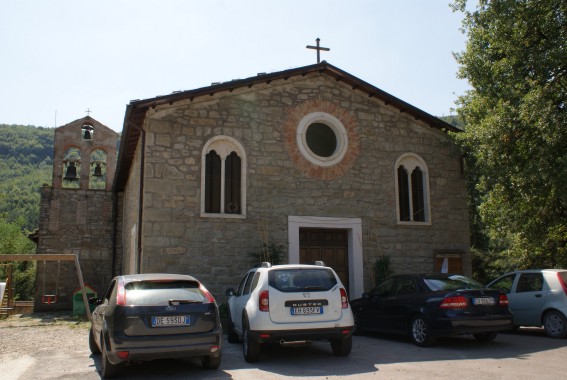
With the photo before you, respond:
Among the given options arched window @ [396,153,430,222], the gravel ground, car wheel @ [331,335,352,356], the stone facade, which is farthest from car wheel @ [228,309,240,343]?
arched window @ [396,153,430,222]

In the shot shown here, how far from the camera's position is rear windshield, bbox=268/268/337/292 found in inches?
299

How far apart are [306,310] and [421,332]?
8.38ft

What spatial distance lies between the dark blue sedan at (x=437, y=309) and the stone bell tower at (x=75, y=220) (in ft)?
44.2

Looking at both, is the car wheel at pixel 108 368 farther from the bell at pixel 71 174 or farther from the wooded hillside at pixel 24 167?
the wooded hillside at pixel 24 167

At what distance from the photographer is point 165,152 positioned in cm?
1212

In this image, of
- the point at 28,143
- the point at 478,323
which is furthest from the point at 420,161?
the point at 28,143

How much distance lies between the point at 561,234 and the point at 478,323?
8.87 meters

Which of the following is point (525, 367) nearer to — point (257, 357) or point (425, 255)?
point (257, 357)

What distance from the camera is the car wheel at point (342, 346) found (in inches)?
304


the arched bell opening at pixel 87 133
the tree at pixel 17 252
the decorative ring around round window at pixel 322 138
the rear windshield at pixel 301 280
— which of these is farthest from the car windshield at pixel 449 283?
the tree at pixel 17 252

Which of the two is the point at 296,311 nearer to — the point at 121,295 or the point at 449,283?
the point at 121,295

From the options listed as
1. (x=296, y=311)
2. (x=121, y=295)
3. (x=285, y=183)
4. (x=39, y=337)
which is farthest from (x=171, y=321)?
(x=285, y=183)

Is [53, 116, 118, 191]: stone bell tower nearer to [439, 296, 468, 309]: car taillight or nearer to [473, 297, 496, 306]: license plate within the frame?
[439, 296, 468, 309]: car taillight

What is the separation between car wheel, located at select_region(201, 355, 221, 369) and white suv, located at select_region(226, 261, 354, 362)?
742mm
